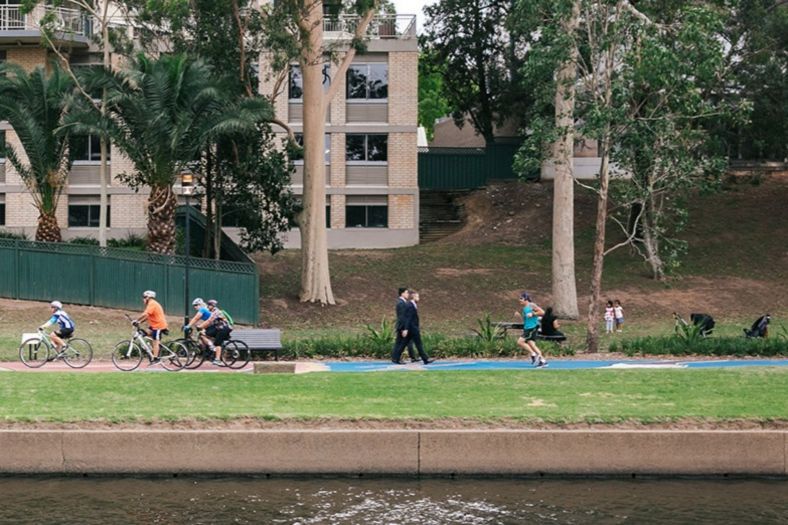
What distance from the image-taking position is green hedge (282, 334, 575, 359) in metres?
28.4

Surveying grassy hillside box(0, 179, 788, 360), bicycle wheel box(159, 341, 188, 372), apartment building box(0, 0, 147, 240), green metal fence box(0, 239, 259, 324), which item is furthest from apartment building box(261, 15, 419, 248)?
bicycle wheel box(159, 341, 188, 372)

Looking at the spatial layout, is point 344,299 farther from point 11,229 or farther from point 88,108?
point 11,229

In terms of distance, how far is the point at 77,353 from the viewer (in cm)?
2639

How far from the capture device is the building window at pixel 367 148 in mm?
53688

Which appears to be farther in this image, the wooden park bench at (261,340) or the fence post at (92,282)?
the fence post at (92,282)

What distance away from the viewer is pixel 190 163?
42906mm

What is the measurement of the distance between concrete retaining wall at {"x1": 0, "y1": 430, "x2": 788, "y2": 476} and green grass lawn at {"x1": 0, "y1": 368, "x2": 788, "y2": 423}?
3.11 ft

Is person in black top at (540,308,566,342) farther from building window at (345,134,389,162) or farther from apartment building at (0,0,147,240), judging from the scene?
apartment building at (0,0,147,240)

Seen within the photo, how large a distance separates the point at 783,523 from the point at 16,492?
31.6 feet

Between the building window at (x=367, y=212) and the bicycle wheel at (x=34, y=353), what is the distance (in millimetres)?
27281

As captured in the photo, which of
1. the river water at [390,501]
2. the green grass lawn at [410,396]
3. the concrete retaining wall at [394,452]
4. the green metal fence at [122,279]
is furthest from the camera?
the green metal fence at [122,279]

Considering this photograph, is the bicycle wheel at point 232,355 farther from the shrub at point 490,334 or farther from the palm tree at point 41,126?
the palm tree at point 41,126

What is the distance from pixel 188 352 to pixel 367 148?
1147 inches

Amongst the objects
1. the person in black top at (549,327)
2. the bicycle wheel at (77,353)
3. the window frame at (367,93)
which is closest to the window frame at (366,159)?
the window frame at (367,93)
